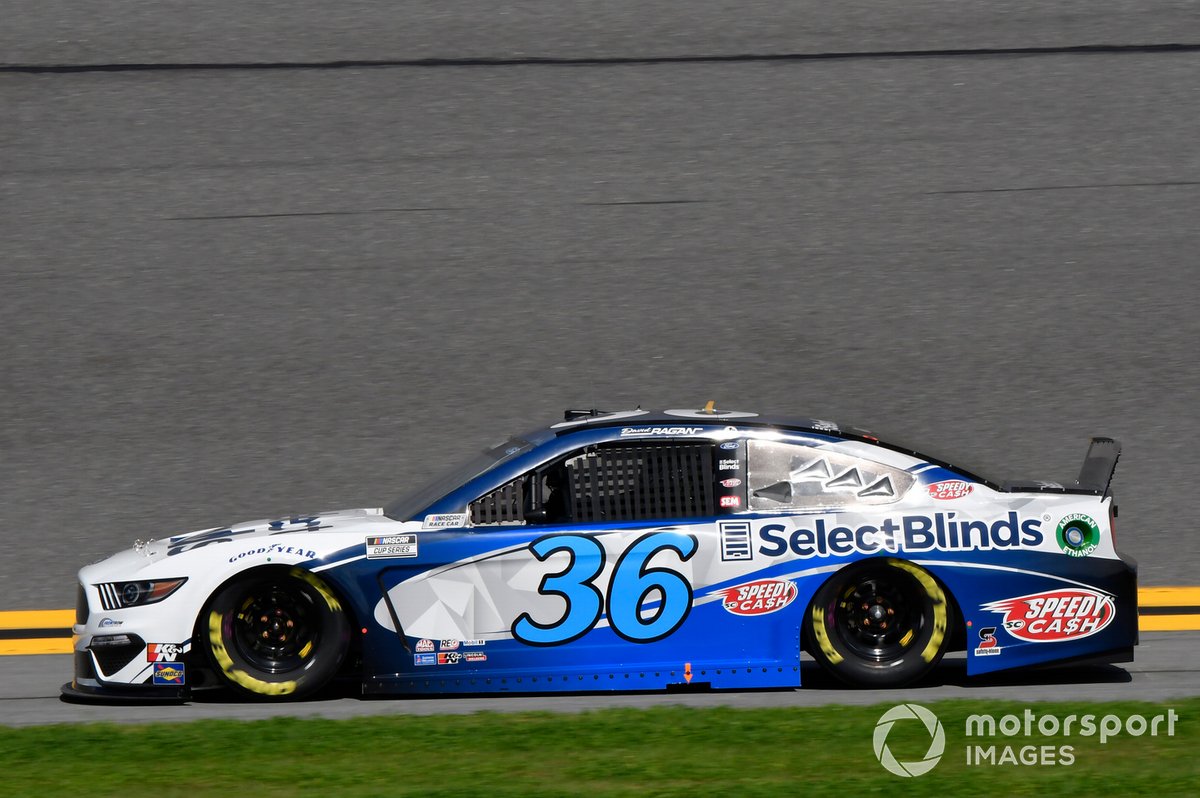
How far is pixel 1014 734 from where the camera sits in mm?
5711

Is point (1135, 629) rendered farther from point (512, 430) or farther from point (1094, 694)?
point (512, 430)

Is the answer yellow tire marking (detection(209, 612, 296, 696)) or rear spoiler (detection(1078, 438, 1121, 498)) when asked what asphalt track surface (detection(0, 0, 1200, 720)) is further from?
yellow tire marking (detection(209, 612, 296, 696))

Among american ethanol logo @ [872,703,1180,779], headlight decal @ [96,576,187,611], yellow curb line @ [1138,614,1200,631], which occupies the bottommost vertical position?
american ethanol logo @ [872,703,1180,779]

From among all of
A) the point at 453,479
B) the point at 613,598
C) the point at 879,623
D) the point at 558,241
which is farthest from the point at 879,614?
the point at 558,241

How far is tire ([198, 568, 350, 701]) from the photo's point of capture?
6562 mm

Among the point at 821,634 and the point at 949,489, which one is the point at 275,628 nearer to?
the point at 821,634

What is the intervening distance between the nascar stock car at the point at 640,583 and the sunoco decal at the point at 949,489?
10 millimetres

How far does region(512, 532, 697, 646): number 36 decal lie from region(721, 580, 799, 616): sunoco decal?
0.63 feet

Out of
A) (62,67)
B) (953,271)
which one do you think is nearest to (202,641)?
(953,271)

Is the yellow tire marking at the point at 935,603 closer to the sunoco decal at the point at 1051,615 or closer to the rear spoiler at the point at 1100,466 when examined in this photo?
the sunoco decal at the point at 1051,615

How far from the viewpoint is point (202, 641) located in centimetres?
657

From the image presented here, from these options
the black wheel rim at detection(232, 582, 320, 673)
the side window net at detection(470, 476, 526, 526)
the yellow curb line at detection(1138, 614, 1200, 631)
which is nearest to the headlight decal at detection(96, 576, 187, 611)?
the black wheel rim at detection(232, 582, 320, 673)

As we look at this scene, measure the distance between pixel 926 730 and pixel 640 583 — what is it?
1432 mm

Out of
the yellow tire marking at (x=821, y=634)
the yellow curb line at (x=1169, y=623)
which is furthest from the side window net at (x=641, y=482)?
the yellow curb line at (x=1169, y=623)
